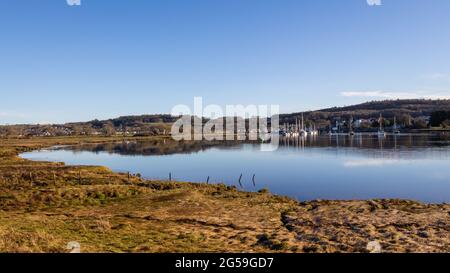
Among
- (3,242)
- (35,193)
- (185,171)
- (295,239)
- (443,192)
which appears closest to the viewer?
(3,242)

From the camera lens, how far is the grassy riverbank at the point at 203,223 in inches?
828

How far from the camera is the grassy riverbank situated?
21031 mm

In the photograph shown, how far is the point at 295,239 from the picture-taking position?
23.4 m

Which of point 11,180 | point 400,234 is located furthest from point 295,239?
point 11,180

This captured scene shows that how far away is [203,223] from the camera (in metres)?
28.3

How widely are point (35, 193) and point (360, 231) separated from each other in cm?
3259

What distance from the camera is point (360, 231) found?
83.7ft
